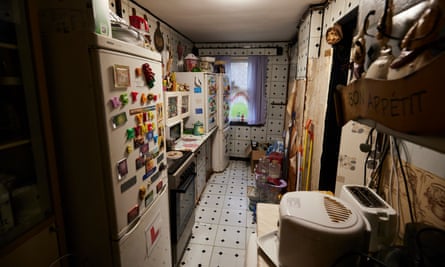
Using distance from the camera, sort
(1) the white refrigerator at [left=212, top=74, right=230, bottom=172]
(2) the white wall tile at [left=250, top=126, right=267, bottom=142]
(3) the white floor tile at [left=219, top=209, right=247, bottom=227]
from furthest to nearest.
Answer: (2) the white wall tile at [left=250, top=126, right=267, bottom=142], (1) the white refrigerator at [left=212, top=74, right=230, bottom=172], (3) the white floor tile at [left=219, top=209, right=247, bottom=227]

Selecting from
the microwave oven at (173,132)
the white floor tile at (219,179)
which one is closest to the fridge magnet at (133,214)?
the microwave oven at (173,132)

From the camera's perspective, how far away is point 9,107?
848mm

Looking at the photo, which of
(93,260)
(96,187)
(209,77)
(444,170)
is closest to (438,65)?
(444,170)

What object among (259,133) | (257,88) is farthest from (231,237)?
(257,88)

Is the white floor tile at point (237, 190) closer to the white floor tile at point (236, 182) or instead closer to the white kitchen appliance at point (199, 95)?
the white floor tile at point (236, 182)

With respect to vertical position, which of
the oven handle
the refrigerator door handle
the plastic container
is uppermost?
the plastic container

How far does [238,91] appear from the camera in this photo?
420 centimetres

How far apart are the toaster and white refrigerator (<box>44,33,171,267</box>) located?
77 centimetres

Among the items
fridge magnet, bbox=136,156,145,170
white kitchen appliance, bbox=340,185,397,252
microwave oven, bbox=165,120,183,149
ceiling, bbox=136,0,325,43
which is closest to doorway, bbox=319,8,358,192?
ceiling, bbox=136,0,325,43

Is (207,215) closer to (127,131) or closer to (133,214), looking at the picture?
(133,214)

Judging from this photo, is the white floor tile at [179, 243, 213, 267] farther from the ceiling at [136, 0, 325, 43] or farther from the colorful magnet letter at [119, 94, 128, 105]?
the ceiling at [136, 0, 325, 43]

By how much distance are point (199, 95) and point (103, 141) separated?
2246 mm

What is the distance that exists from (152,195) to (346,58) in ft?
5.55

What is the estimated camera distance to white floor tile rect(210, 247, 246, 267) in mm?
1916
